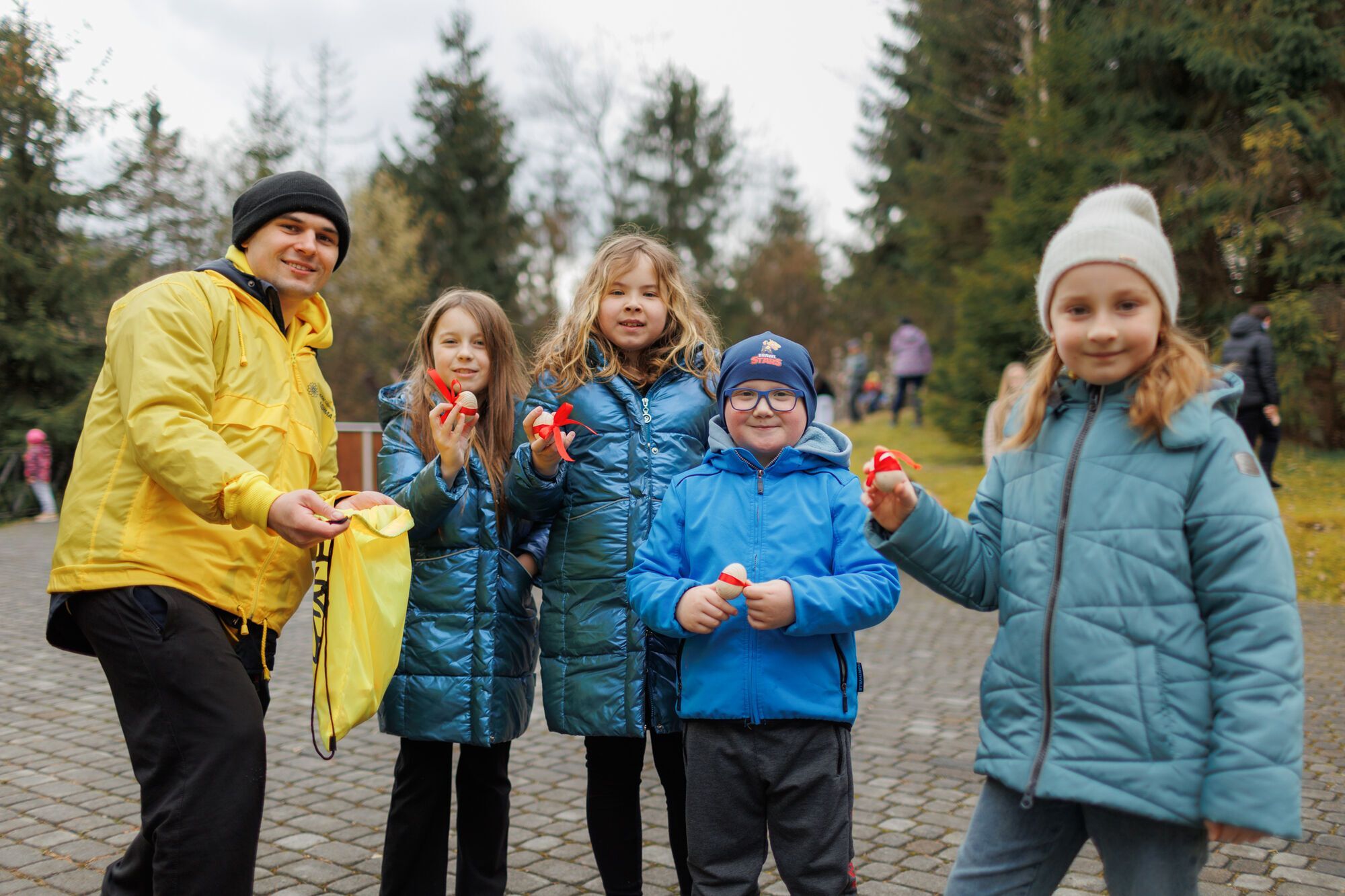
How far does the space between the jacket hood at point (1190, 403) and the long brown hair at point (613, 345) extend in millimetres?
1202

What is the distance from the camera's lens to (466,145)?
33500mm

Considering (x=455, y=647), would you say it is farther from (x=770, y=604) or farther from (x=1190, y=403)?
(x=1190, y=403)

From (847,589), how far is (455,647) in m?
1.17

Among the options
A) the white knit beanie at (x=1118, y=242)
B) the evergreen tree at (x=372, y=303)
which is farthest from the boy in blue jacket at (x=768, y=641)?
the evergreen tree at (x=372, y=303)

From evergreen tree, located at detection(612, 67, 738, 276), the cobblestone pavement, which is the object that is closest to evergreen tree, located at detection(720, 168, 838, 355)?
evergreen tree, located at detection(612, 67, 738, 276)

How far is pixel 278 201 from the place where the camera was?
2.84m

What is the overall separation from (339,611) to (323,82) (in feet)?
96.2

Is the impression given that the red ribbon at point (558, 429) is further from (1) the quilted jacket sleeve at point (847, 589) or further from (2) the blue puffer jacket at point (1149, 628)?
(2) the blue puffer jacket at point (1149, 628)

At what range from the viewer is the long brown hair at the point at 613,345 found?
3.16 metres

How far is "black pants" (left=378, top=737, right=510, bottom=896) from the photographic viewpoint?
3064 millimetres

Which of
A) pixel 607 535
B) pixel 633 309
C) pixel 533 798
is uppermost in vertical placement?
pixel 633 309

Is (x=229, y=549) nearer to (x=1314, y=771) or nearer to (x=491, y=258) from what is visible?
(x=1314, y=771)

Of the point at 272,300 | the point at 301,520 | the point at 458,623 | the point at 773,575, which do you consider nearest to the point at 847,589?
the point at 773,575

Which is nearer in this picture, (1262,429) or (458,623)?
(458,623)
